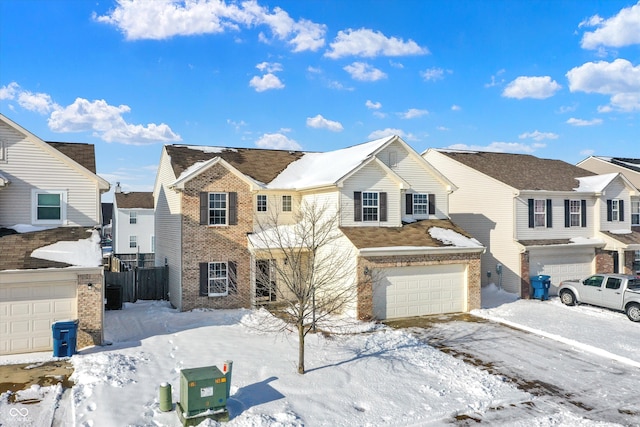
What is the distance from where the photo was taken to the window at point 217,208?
21828mm

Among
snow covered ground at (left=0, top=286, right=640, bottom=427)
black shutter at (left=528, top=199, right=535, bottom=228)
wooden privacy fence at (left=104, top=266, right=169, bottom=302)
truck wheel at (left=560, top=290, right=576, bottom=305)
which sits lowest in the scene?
snow covered ground at (left=0, top=286, right=640, bottom=427)

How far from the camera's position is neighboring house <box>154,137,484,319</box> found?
20078 mm

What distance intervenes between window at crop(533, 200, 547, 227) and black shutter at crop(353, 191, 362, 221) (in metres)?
10.8

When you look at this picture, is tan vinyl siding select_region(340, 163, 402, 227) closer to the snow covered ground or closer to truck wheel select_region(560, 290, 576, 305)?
the snow covered ground

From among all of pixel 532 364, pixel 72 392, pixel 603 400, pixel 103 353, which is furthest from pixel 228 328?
pixel 603 400

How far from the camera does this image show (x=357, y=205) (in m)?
21.7

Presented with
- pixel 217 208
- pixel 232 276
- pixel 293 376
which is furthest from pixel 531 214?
pixel 293 376

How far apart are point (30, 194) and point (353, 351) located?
1307cm

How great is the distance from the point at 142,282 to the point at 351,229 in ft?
36.5

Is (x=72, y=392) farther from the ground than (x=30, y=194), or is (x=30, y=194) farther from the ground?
(x=30, y=194)

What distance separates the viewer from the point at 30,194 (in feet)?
56.9

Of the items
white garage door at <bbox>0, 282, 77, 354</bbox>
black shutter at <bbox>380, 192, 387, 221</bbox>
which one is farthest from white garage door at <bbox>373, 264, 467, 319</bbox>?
white garage door at <bbox>0, 282, 77, 354</bbox>

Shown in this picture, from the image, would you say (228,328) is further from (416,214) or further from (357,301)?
(416,214)

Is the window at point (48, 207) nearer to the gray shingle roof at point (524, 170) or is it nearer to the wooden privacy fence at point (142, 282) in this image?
the wooden privacy fence at point (142, 282)
